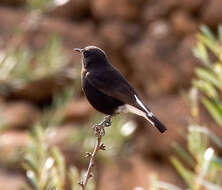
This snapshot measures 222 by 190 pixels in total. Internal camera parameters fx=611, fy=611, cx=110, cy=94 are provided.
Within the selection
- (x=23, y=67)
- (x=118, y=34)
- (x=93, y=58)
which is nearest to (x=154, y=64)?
(x=118, y=34)

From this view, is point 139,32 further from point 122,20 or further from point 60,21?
point 60,21

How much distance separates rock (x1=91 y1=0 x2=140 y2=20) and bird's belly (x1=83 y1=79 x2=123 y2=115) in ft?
17.5

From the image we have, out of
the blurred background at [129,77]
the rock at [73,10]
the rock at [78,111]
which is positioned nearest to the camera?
the blurred background at [129,77]

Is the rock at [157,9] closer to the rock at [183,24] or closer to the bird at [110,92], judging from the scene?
the rock at [183,24]

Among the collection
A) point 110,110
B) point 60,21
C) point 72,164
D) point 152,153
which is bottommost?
point 110,110

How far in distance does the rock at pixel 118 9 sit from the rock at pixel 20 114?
155 centimetres

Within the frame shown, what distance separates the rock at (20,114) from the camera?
7.55 metres

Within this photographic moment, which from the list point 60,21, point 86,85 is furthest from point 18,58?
point 60,21

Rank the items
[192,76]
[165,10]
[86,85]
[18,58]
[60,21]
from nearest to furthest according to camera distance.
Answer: [86,85] → [18,58] → [192,76] → [165,10] → [60,21]

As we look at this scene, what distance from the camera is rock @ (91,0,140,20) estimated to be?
796cm

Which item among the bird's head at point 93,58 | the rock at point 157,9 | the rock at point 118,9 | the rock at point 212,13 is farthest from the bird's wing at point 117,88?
the rock at point 118,9

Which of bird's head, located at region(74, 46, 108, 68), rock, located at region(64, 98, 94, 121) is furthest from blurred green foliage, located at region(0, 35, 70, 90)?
rock, located at region(64, 98, 94, 121)

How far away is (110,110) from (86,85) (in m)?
0.16

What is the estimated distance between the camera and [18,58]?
4898mm
